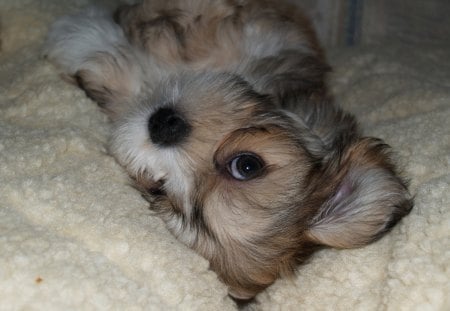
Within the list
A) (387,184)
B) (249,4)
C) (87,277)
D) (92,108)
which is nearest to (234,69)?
(249,4)

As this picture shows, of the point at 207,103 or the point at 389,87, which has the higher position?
the point at 207,103

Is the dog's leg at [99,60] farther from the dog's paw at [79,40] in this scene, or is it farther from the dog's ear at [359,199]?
the dog's ear at [359,199]

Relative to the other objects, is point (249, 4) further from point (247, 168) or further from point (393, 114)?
point (247, 168)

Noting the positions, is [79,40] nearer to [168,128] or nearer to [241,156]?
[168,128]

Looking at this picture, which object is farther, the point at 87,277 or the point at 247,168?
the point at 247,168

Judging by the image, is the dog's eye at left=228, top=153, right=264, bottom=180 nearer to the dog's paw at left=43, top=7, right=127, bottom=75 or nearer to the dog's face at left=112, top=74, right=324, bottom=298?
the dog's face at left=112, top=74, right=324, bottom=298

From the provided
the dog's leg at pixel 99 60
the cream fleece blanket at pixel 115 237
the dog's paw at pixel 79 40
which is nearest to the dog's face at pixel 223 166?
the cream fleece blanket at pixel 115 237

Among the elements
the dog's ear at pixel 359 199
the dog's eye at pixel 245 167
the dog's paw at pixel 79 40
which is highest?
the dog's paw at pixel 79 40
